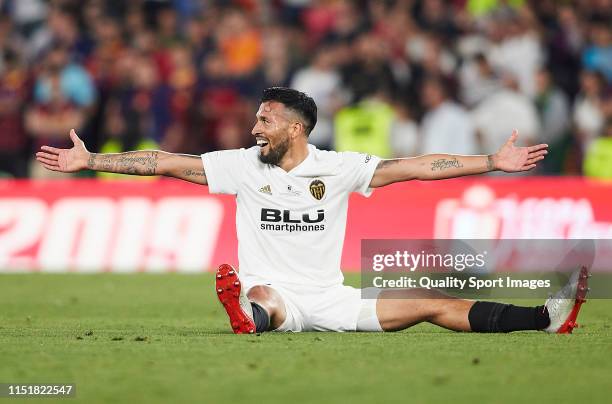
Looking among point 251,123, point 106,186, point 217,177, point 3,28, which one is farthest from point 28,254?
point 217,177

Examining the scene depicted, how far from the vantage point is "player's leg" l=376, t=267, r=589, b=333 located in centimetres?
966

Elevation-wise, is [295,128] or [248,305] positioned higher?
[295,128]

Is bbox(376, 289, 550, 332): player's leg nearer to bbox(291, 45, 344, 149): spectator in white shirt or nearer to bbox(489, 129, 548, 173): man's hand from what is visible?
bbox(489, 129, 548, 173): man's hand

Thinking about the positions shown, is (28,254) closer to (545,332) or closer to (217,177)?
(217,177)

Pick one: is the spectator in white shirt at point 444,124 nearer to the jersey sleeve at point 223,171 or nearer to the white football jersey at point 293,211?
the white football jersey at point 293,211

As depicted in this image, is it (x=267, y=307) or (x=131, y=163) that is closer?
(x=267, y=307)

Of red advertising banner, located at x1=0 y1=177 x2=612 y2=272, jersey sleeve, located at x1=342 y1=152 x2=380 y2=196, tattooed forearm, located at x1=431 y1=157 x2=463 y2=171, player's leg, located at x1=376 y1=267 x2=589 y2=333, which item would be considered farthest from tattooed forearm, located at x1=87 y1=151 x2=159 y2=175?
red advertising banner, located at x1=0 y1=177 x2=612 y2=272

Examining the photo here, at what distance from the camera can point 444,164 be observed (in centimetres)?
980

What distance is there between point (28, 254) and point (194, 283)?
9.96 ft

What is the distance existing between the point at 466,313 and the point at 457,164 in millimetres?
1134

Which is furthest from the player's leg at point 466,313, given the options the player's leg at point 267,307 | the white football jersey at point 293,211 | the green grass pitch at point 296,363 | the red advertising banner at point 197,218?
the red advertising banner at point 197,218

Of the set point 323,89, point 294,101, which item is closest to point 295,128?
point 294,101

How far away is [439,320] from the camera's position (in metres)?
9.81

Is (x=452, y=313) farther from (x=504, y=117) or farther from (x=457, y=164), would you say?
(x=504, y=117)
